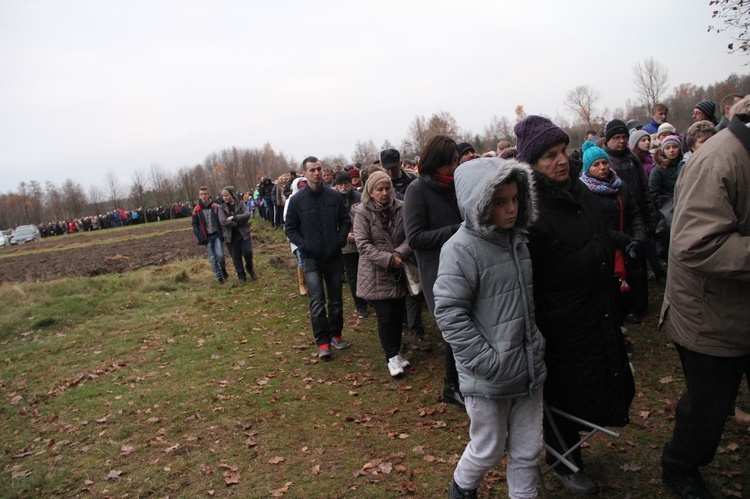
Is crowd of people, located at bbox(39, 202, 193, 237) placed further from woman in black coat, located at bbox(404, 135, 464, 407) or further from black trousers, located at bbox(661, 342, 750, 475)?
black trousers, located at bbox(661, 342, 750, 475)

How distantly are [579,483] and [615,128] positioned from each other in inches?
176

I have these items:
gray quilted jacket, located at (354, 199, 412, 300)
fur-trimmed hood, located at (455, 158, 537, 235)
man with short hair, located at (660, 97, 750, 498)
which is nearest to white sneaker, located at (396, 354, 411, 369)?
gray quilted jacket, located at (354, 199, 412, 300)

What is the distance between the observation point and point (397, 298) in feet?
19.7

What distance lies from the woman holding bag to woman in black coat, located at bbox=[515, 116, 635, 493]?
2.80 m

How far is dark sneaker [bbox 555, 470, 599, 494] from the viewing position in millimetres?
3520

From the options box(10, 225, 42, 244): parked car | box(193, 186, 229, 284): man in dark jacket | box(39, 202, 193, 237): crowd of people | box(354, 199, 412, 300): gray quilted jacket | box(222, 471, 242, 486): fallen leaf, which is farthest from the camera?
box(39, 202, 193, 237): crowd of people

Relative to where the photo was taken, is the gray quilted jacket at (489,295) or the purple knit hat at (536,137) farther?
the purple knit hat at (536,137)

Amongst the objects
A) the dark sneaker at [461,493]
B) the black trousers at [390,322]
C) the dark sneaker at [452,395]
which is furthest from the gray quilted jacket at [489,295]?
the black trousers at [390,322]

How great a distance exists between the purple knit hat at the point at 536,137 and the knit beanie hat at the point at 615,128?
3.63 meters

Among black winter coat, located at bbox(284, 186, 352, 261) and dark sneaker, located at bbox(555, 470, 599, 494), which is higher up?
black winter coat, located at bbox(284, 186, 352, 261)

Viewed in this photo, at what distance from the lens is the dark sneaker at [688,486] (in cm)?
320

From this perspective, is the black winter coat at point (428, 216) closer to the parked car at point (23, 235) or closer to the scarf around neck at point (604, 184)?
the scarf around neck at point (604, 184)

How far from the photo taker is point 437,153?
486 centimetres

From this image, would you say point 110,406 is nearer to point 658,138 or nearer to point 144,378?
point 144,378
